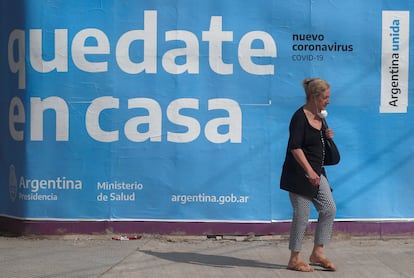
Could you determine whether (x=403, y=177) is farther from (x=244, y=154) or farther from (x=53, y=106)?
(x=53, y=106)

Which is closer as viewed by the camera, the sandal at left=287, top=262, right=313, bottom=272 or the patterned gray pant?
the patterned gray pant

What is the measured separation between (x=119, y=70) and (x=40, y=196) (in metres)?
1.66

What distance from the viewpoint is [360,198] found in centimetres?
796

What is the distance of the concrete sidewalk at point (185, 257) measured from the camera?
6.71 metres

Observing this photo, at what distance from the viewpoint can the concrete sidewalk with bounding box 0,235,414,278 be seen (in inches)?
264

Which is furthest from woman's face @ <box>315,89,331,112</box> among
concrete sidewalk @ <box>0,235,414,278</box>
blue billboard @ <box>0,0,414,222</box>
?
concrete sidewalk @ <box>0,235,414,278</box>

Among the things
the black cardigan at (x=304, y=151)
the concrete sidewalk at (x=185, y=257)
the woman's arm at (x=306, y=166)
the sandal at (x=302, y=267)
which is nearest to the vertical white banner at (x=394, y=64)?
the concrete sidewalk at (x=185, y=257)

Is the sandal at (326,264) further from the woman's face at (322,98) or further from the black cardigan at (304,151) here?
the woman's face at (322,98)

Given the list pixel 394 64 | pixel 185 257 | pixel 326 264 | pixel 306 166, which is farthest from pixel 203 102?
pixel 326 264

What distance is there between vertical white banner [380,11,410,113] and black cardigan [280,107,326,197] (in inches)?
65.3

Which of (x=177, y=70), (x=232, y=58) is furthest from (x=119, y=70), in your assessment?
(x=232, y=58)

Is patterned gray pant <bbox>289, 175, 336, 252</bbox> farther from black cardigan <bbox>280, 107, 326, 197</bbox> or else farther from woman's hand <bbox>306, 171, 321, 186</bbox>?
woman's hand <bbox>306, 171, 321, 186</bbox>

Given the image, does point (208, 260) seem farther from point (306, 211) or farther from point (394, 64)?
point (394, 64)

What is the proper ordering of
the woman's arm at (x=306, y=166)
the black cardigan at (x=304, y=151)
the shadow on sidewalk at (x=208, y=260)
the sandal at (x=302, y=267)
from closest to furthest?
1. the woman's arm at (x=306, y=166)
2. the black cardigan at (x=304, y=151)
3. the sandal at (x=302, y=267)
4. the shadow on sidewalk at (x=208, y=260)
